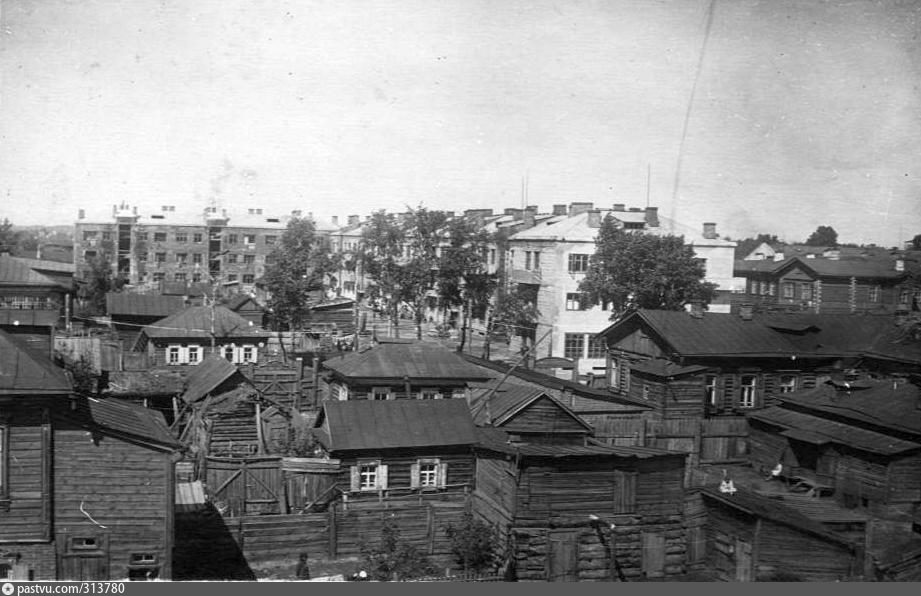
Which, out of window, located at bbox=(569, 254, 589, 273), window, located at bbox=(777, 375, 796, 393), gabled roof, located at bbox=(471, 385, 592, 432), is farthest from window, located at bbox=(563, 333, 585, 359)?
gabled roof, located at bbox=(471, 385, 592, 432)

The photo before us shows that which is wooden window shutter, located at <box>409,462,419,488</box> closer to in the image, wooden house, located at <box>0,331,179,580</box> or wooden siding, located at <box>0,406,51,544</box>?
wooden house, located at <box>0,331,179,580</box>

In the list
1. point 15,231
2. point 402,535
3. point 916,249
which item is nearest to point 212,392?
point 402,535

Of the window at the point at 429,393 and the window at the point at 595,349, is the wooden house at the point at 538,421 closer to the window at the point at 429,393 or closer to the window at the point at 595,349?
the window at the point at 429,393

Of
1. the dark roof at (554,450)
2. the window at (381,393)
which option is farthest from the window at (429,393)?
the dark roof at (554,450)

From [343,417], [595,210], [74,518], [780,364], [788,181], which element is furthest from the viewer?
[595,210]

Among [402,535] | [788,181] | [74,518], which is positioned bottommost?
[402,535]

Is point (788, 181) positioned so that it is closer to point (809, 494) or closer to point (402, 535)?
point (809, 494)
